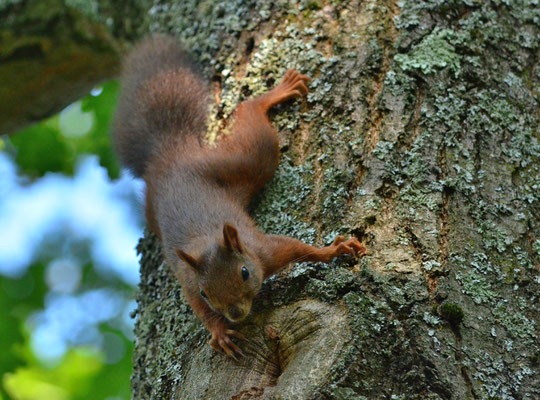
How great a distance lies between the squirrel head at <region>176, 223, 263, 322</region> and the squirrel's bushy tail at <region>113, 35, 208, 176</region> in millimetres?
863

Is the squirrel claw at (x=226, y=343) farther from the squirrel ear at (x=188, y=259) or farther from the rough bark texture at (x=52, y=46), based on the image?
the rough bark texture at (x=52, y=46)

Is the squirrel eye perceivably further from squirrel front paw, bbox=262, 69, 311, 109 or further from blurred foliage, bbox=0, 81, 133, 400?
blurred foliage, bbox=0, 81, 133, 400

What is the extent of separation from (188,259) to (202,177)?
0.69m

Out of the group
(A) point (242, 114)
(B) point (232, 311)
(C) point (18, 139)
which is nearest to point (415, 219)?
(B) point (232, 311)

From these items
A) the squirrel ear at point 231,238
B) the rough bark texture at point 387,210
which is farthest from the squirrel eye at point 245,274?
the rough bark texture at point 387,210

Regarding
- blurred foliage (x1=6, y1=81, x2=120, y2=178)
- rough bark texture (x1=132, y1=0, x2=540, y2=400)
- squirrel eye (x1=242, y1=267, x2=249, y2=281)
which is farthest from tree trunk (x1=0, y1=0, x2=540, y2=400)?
blurred foliage (x1=6, y1=81, x2=120, y2=178)

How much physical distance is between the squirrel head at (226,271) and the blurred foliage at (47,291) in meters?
1.52

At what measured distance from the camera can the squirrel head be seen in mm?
2918

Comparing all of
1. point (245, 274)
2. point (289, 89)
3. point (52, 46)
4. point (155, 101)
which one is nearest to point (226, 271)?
point (245, 274)

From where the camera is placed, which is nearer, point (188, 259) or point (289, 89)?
point (188, 259)

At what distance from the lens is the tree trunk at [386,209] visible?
2264mm

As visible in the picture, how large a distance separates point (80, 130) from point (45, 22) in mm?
1979

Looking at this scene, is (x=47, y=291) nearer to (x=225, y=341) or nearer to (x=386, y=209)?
(x=225, y=341)

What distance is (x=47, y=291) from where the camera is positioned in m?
6.75
